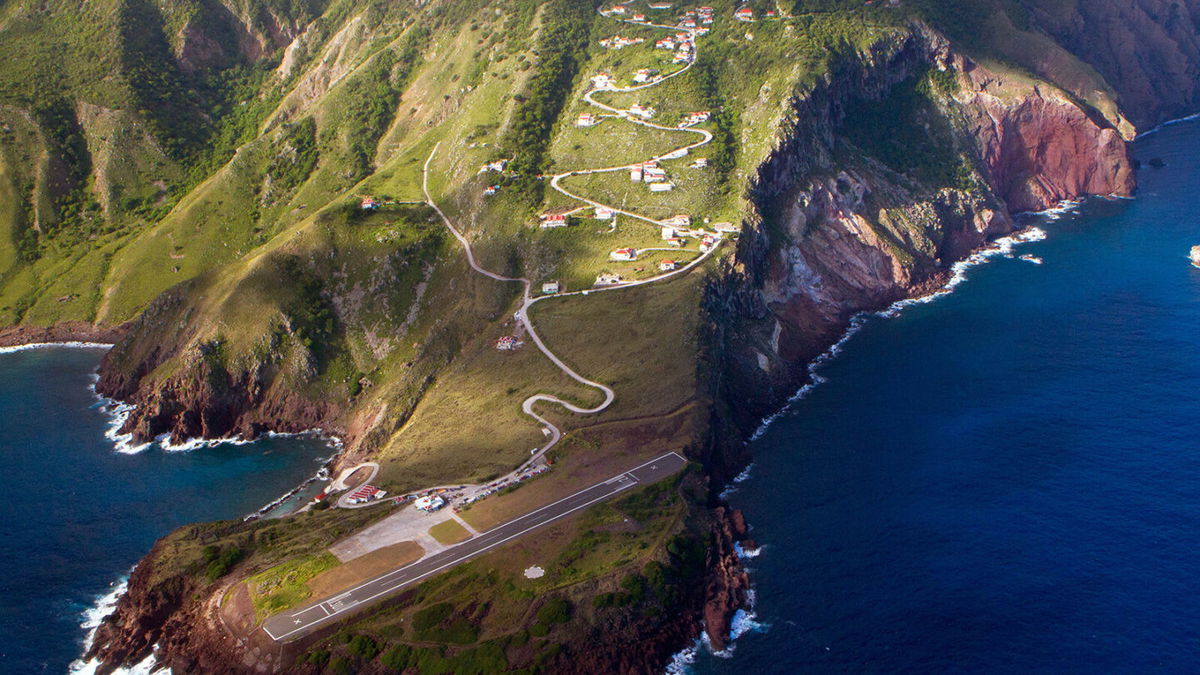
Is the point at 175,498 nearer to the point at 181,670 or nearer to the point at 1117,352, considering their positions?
the point at 181,670

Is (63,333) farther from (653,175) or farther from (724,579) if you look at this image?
(724,579)

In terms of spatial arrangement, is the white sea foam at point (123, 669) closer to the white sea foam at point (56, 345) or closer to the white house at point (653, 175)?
the white sea foam at point (56, 345)

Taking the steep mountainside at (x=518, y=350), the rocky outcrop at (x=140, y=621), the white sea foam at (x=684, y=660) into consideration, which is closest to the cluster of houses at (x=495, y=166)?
the steep mountainside at (x=518, y=350)

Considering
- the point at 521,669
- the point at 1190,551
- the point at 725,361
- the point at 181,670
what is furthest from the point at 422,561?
the point at 1190,551

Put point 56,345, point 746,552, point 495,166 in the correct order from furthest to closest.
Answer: point 495,166 < point 56,345 < point 746,552

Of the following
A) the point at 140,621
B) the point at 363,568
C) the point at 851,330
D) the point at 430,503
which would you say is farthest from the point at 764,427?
the point at 140,621

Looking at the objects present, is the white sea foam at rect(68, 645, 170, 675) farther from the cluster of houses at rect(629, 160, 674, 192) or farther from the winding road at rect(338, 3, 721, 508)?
the cluster of houses at rect(629, 160, 674, 192)
